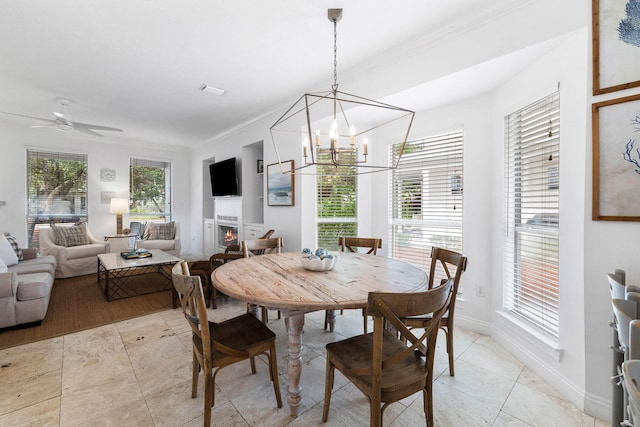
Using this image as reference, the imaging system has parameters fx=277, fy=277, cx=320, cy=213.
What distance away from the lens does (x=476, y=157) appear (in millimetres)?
2709

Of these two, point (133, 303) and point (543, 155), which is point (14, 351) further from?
point (543, 155)

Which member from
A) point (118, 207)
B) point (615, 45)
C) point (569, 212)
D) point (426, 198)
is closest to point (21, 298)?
point (118, 207)

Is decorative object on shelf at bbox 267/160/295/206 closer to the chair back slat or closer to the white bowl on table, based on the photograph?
the chair back slat

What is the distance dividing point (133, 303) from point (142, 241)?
89.1 inches

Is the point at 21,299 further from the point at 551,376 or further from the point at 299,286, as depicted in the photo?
the point at 551,376

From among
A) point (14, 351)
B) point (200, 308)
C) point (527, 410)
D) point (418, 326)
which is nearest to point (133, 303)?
point (14, 351)

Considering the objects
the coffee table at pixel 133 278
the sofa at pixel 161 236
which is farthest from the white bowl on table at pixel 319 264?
the sofa at pixel 161 236

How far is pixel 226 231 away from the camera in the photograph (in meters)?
5.77

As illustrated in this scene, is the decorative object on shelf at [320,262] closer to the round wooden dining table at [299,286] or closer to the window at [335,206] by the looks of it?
the round wooden dining table at [299,286]

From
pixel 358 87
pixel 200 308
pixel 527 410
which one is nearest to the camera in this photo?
pixel 200 308

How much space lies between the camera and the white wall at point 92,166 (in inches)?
190

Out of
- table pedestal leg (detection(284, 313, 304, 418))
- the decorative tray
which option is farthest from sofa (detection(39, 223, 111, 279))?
table pedestal leg (detection(284, 313, 304, 418))

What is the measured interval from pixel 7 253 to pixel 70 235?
132 cm

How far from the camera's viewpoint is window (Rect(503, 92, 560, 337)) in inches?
80.0
